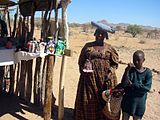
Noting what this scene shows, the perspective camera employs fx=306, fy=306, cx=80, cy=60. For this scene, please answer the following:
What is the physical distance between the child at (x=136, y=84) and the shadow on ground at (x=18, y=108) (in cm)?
186

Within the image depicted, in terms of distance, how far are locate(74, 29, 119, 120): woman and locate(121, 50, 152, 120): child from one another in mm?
661

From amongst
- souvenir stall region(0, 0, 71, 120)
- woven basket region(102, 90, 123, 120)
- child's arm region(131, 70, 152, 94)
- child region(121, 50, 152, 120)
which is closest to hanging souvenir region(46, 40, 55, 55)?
souvenir stall region(0, 0, 71, 120)

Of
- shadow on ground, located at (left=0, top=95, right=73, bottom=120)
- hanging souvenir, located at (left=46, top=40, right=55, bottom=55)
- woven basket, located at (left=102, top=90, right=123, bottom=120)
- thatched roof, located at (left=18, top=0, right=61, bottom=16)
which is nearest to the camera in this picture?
woven basket, located at (left=102, top=90, right=123, bottom=120)

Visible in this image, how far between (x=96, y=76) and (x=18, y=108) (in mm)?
2132

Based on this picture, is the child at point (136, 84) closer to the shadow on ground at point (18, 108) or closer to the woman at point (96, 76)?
the woman at point (96, 76)

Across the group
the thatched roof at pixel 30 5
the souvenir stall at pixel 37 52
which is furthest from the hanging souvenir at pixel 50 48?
the thatched roof at pixel 30 5

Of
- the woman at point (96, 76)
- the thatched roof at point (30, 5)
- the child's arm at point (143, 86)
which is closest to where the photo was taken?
the child's arm at point (143, 86)

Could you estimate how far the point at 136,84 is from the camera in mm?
4457

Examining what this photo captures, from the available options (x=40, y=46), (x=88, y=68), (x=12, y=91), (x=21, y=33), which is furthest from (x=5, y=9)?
(x=88, y=68)

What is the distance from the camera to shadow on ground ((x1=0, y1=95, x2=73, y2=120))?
20.4 feet

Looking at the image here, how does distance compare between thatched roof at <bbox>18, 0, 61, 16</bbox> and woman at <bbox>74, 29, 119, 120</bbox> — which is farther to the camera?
thatched roof at <bbox>18, 0, 61, 16</bbox>

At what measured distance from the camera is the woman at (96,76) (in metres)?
5.22

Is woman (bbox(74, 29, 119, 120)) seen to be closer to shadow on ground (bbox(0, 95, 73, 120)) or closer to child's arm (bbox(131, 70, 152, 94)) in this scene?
child's arm (bbox(131, 70, 152, 94))

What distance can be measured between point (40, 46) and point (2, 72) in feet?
8.83
